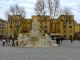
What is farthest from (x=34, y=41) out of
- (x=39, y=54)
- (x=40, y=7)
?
(x=40, y=7)

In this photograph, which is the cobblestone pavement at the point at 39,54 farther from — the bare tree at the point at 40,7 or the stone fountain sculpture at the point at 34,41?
the bare tree at the point at 40,7

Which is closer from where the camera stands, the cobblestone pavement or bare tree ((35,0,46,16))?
the cobblestone pavement

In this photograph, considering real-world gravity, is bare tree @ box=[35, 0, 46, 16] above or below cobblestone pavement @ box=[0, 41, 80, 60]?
above

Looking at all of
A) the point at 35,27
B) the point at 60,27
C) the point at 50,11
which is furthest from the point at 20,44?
the point at 60,27

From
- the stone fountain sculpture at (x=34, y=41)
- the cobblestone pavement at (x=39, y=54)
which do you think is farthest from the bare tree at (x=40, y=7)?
the cobblestone pavement at (x=39, y=54)

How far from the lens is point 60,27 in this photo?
137 metres

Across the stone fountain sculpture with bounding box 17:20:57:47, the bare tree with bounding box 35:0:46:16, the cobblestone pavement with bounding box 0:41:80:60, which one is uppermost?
the bare tree with bounding box 35:0:46:16

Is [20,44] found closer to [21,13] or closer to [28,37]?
[28,37]

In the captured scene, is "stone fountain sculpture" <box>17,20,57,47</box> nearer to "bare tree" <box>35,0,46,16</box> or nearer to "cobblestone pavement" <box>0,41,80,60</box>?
"cobblestone pavement" <box>0,41,80,60</box>

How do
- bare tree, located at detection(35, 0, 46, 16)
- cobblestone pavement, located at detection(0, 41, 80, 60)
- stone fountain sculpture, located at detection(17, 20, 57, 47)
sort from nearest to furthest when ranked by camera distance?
1. cobblestone pavement, located at detection(0, 41, 80, 60)
2. stone fountain sculpture, located at detection(17, 20, 57, 47)
3. bare tree, located at detection(35, 0, 46, 16)

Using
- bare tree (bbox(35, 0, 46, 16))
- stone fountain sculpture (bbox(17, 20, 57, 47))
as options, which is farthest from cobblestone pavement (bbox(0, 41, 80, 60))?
bare tree (bbox(35, 0, 46, 16))

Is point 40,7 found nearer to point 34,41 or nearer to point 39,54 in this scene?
point 34,41

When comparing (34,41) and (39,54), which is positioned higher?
(39,54)

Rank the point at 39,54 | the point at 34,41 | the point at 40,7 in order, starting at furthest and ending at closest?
the point at 40,7, the point at 34,41, the point at 39,54
